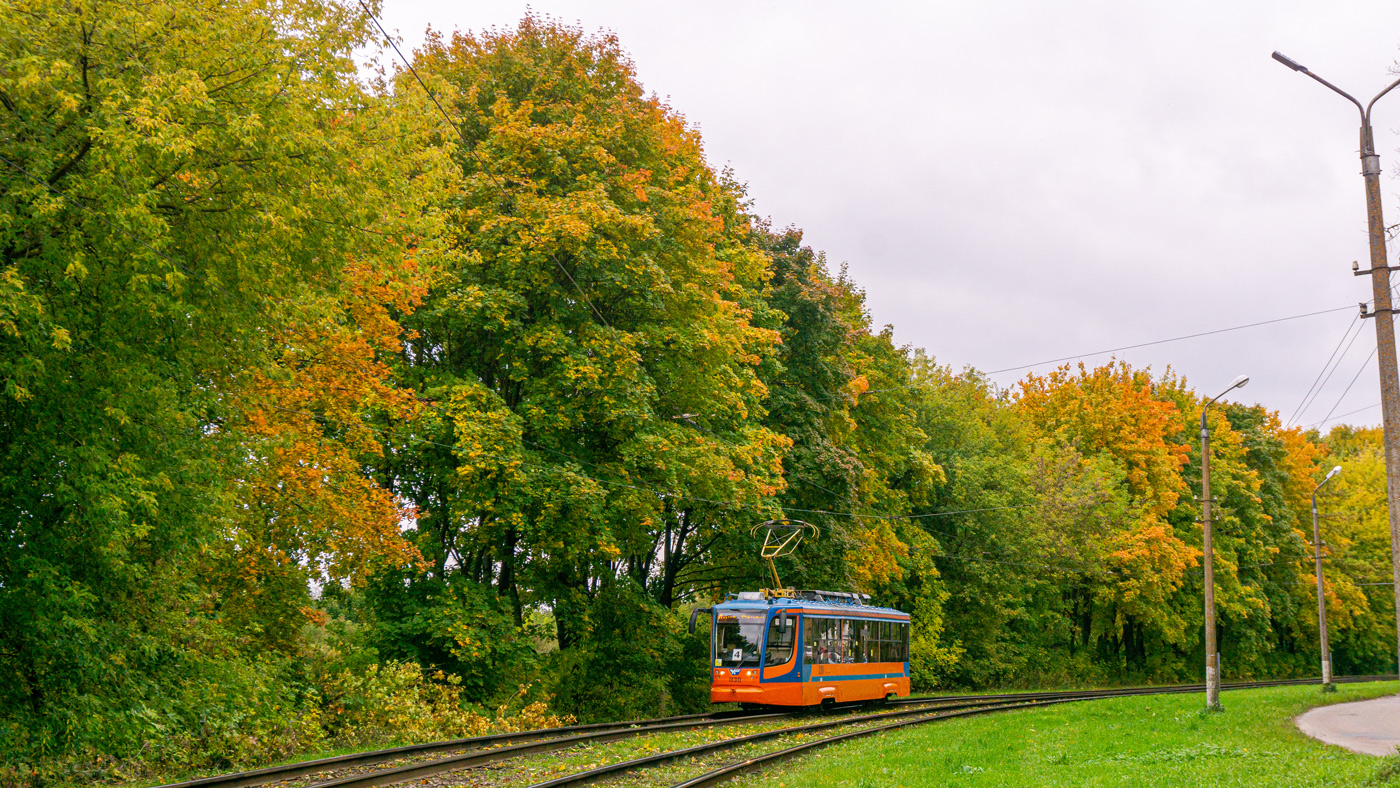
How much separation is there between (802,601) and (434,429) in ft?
31.1

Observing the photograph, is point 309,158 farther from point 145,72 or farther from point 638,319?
point 638,319

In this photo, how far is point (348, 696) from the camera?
56.3 ft

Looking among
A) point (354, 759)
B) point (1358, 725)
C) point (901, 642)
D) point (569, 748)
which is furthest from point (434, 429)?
point (1358, 725)

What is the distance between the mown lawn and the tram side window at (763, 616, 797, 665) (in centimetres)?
363

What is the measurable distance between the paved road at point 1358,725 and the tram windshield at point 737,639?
1075 centimetres

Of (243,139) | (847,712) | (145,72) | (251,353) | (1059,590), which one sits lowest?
(847,712)

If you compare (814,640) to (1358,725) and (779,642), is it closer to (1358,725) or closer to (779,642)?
(779,642)

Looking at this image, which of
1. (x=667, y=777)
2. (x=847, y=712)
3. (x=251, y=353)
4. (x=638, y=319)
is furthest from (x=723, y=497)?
(x=251, y=353)

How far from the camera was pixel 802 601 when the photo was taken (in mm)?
23578

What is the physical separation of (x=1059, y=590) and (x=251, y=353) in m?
36.8

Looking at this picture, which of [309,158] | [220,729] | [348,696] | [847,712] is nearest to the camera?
[309,158]

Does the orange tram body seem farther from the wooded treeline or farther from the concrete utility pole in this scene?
the concrete utility pole

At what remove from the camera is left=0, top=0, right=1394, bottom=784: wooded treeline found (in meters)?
10.4

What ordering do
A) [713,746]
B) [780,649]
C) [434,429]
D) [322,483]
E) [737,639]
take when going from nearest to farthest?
[713,746]
[322,483]
[434,429]
[780,649]
[737,639]
